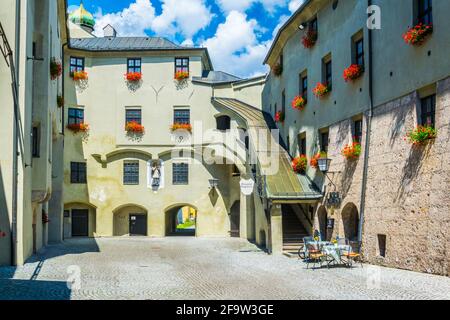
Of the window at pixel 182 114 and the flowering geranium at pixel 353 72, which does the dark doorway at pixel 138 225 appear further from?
the flowering geranium at pixel 353 72

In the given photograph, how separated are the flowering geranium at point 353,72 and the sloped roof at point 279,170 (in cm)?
531

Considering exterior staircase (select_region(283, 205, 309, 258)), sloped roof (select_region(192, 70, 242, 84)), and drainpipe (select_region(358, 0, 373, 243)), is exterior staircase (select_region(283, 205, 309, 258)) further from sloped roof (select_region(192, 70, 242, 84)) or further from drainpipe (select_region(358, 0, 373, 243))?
sloped roof (select_region(192, 70, 242, 84))

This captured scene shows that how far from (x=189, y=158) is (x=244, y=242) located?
7446 mm

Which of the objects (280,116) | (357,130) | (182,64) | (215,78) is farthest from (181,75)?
(357,130)

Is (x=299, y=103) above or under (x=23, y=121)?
above

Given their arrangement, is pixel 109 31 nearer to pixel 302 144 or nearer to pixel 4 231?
pixel 302 144

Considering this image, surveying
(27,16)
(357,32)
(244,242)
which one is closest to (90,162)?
(244,242)

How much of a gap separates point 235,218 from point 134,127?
8.26m

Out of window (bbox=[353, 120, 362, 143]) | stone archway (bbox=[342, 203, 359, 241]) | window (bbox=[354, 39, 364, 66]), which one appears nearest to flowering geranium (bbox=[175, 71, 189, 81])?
window (bbox=[354, 39, 364, 66])

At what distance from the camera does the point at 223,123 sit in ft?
111

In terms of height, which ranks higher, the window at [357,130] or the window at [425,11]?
the window at [425,11]

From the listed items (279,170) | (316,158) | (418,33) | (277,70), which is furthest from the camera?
(277,70)

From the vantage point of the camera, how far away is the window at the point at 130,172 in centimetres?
3378

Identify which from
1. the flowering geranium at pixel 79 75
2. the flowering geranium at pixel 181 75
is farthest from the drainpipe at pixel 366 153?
the flowering geranium at pixel 79 75
